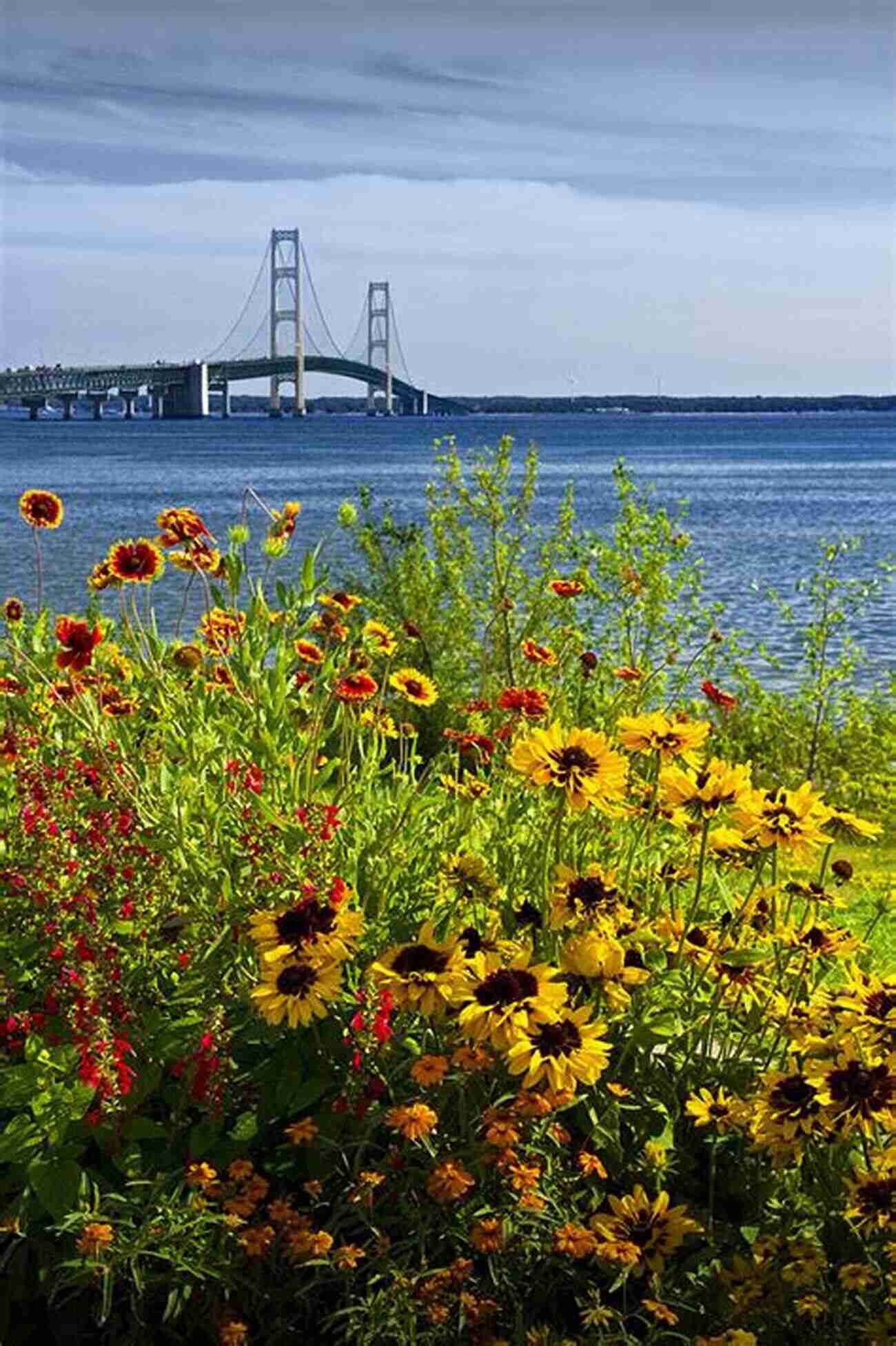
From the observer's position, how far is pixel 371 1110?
2.18 metres

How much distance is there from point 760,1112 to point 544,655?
1.20 m

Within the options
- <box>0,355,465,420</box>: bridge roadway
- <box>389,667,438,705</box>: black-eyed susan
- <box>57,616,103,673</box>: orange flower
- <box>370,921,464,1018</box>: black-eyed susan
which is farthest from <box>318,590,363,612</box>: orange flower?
<box>0,355,465,420</box>: bridge roadway

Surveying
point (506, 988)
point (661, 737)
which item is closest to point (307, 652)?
point (661, 737)

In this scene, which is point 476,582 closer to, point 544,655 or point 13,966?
point 544,655

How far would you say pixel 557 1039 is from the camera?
1909 mm

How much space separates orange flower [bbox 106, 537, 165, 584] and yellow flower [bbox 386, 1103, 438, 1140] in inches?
38.5

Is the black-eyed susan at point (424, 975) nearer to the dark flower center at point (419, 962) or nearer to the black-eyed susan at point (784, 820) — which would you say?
the dark flower center at point (419, 962)

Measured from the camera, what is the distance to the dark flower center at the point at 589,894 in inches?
84.0

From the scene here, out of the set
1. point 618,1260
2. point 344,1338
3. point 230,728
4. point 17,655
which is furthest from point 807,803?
point 17,655

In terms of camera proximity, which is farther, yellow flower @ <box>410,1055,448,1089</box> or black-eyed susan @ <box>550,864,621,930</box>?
black-eyed susan @ <box>550,864,621,930</box>

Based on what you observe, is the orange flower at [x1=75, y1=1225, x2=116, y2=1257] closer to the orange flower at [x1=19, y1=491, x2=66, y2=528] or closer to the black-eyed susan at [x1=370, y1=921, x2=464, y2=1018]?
the black-eyed susan at [x1=370, y1=921, x2=464, y2=1018]

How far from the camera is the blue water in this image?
63.3ft

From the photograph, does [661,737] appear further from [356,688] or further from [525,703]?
[356,688]

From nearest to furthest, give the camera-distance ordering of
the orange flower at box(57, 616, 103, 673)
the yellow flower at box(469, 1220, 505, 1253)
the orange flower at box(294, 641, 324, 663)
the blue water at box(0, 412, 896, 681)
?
the yellow flower at box(469, 1220, 505, 1253) → the orange flower at box(57, 616, 103, 673) → the orange flower at box(294, 641, 324, 663) → the blue water at box(0, 412, 896, 681)
